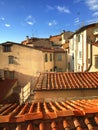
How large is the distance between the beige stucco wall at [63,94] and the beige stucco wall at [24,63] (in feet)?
73.8

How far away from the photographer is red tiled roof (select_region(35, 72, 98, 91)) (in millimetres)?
13898

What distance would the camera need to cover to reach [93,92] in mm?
13977

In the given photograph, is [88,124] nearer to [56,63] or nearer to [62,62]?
[56,63]

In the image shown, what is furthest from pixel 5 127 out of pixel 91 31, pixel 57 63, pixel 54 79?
pixel 57 63

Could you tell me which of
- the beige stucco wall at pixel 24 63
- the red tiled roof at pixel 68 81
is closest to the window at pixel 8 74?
the beige stucco wall at pixel 24 63

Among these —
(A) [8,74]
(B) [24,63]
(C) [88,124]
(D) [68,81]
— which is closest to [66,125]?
(C) [88,124]

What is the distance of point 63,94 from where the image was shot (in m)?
13.8

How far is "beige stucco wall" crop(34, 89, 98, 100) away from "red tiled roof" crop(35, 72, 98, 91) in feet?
0.99

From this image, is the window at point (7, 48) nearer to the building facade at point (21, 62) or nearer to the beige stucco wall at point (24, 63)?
the building facade at point (21, 62)

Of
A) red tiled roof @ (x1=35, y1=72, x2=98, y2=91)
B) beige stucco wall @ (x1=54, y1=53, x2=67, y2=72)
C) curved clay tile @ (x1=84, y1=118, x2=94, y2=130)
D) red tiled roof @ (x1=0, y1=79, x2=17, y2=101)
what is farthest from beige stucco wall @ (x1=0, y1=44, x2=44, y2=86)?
curved clay tile @ (x1=84, y1=118, x2=94, y2=130)

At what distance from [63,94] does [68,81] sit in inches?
76.5

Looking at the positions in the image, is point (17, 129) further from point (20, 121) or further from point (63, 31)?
point (63, 31)

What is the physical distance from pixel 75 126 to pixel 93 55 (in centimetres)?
2296

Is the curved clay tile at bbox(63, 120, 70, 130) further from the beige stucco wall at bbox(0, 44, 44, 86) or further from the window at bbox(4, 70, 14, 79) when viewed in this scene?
the window at bbox(4, 70, 14, 79)
